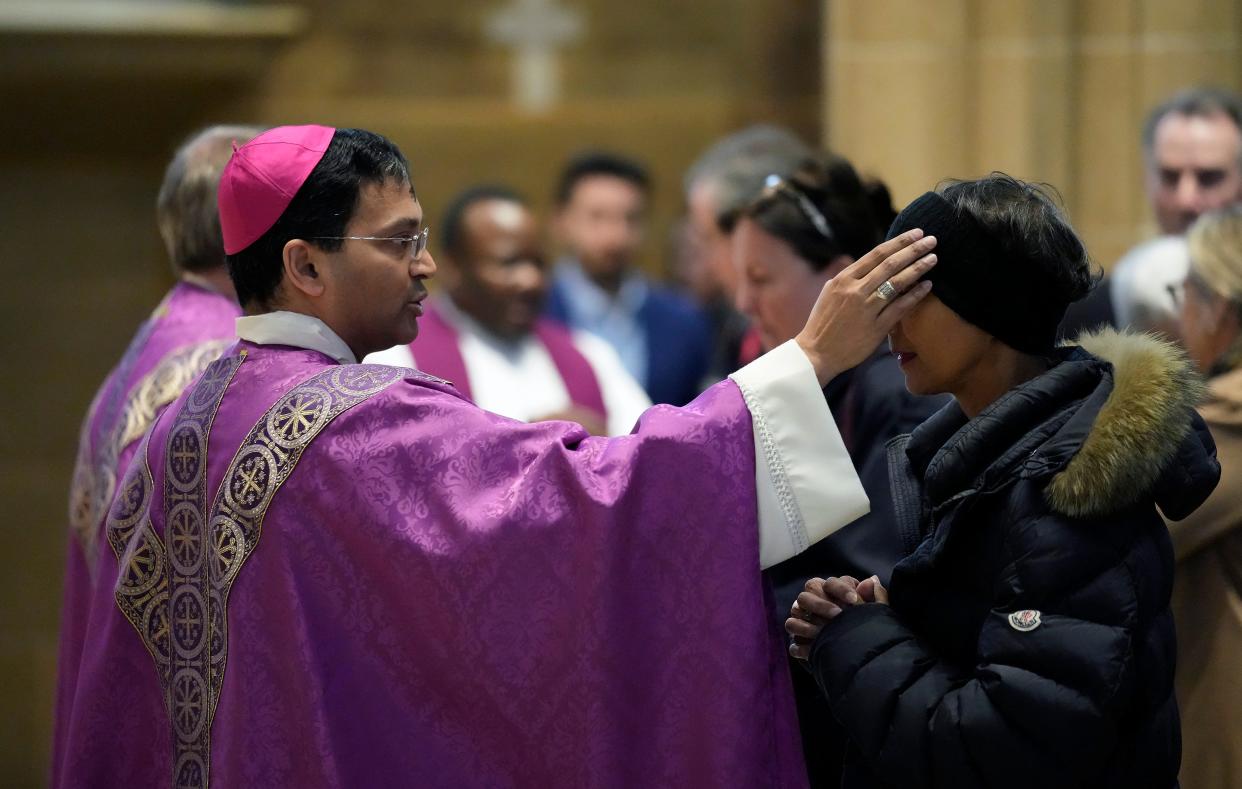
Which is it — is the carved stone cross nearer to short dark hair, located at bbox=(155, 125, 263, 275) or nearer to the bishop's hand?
short dark hair, located at bbox=(155, 125, 263, 275)

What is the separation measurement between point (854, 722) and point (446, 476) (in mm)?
706

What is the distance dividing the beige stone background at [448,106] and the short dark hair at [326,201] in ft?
9.32

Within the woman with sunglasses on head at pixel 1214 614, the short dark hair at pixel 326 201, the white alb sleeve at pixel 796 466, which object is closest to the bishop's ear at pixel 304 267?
the short dark hair at pixel 326 201

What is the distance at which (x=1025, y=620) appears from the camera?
197 cm

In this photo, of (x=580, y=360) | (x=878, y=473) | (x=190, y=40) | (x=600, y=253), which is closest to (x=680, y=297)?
(x=600, y=253)

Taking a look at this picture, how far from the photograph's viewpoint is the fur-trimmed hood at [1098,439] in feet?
6.46

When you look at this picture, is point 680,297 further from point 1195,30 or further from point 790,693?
point 790,693

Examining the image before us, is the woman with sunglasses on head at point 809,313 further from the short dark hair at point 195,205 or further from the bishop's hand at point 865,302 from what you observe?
the short dark hair at point 195,205

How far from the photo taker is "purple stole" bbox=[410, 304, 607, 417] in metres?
4.88

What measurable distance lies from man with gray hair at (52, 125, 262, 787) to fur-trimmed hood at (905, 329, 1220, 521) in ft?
5.57

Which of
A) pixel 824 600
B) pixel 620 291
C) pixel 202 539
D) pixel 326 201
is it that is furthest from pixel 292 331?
pixel 620 291

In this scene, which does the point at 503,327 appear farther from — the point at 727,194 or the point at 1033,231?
the point at 1033,231

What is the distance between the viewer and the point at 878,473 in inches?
104

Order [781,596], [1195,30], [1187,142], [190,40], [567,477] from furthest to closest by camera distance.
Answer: [190,40], [1195,30], [1187,142], [781,596], [567,477]
